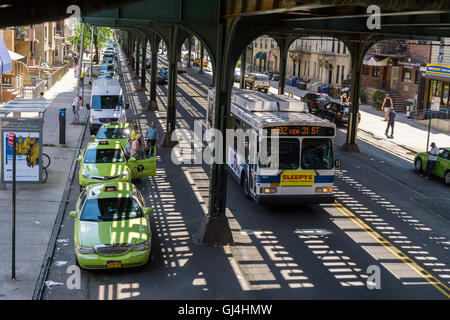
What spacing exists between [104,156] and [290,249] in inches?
322

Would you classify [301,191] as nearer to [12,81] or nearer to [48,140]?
[48,140]

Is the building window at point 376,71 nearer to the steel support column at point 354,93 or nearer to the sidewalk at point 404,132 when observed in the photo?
the sidewalk at point 404,132

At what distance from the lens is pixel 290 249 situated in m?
15.6

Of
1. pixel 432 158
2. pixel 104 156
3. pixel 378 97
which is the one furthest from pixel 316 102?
pixel 104 156

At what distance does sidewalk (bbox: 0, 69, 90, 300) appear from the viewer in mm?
12641

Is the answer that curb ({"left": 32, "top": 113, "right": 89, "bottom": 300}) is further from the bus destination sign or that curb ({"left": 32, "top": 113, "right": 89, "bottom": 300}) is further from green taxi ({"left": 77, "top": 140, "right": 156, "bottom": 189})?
the bus destination sign

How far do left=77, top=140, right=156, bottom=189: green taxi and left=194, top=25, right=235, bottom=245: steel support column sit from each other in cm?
463

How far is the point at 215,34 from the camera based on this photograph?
53.7ft

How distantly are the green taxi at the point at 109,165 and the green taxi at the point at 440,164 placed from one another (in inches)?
475

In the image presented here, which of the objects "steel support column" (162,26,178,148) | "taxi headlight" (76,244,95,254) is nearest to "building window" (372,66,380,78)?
"steel support column" (162,26,178,148)

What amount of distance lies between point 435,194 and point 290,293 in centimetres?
1252

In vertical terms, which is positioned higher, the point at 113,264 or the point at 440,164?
the point at 440,164

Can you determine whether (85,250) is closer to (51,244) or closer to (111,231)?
(111,231)

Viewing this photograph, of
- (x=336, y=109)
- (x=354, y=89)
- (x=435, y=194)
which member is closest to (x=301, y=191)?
(x=435, y=194)
